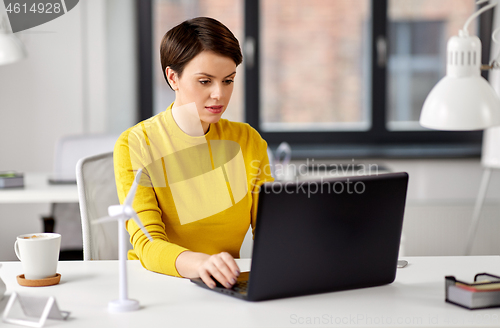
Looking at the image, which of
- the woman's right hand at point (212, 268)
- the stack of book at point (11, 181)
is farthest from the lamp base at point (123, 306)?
the stack of book at point (11, 181)

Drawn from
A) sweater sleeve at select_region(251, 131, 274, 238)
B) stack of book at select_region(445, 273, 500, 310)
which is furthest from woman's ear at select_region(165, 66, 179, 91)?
stack of book at select_region(445, 273, 500, 310)

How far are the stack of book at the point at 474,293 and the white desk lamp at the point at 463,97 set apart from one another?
0.31 meters

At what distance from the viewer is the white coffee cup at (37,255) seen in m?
1.09

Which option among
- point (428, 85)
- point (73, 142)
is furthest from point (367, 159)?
point (73, 142)

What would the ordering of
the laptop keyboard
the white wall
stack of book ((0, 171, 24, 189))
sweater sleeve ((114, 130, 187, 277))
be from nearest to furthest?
the laptop keyboard, sweater sleeve ((114, 130, 187, 277)), stack of book ((0, 171, 24, 189)), the white wall

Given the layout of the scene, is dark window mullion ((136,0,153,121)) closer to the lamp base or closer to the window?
the window

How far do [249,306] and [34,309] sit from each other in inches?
13.9

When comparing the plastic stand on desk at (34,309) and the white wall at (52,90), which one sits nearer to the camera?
the plastic stand on desk at (34,309)

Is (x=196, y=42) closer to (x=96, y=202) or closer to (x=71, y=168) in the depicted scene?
A: (x=96, y=202)

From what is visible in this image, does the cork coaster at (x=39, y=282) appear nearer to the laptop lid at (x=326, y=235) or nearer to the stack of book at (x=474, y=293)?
the laptop lid at (x=326, y=235)

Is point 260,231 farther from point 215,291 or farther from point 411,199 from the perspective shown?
point 411,199

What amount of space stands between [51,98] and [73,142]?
27.0 inches

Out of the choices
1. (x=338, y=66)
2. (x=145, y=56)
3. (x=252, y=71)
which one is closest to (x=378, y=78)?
(x=338, y=66)

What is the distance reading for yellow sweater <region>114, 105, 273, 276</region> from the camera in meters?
1.37
